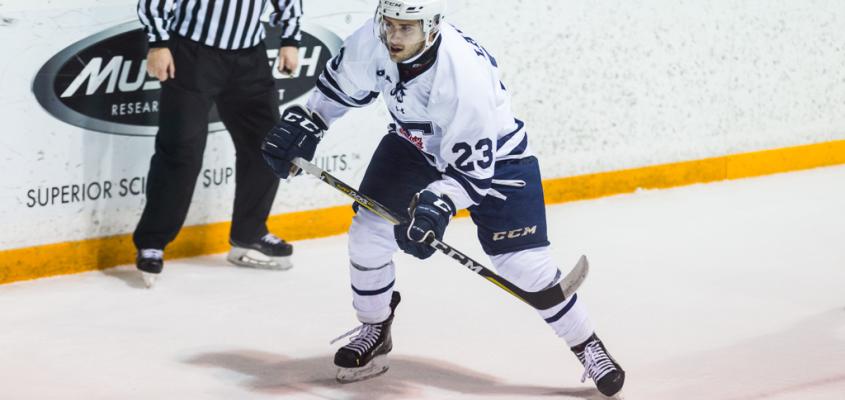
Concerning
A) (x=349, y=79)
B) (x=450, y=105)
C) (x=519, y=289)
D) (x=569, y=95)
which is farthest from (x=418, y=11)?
(x=569, y=95)

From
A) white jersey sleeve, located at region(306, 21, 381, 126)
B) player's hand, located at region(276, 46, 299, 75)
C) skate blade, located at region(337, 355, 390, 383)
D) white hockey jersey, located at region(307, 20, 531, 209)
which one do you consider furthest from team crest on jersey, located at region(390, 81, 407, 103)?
player's hand, located at region(276, 46, 299, 75)

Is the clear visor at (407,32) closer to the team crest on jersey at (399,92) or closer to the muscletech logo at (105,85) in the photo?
the team crest on jersey at (399,92)

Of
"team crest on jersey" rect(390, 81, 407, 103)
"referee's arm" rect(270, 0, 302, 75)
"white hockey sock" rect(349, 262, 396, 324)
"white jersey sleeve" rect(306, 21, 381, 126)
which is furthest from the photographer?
"referee's arm" rect(270, 0, 302, 75)

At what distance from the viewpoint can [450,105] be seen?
3.17 metres

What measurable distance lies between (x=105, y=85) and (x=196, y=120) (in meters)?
0.32

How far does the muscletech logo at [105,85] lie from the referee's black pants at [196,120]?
8 cm

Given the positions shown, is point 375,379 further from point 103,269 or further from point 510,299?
point 103,269

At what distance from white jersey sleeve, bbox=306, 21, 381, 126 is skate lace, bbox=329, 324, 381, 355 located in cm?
53

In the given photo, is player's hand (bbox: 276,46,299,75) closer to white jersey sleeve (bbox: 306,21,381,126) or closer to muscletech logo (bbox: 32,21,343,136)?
muscletech logo (bbox: 32,21,343,136)

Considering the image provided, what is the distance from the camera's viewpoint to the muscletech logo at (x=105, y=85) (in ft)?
14.6

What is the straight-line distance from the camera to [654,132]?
6.02m

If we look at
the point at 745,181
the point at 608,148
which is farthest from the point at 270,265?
the point at 745,181

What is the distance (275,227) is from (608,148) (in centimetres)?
156

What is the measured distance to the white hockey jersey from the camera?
317cm
